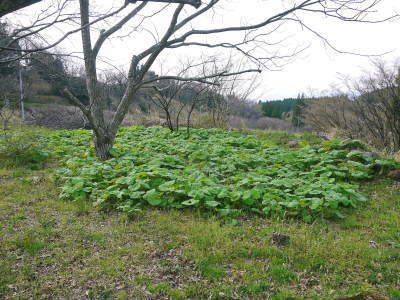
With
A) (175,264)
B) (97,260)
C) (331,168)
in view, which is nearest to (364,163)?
(331,168)

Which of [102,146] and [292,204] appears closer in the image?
[292,204]

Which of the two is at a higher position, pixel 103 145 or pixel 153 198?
pixel 103 145

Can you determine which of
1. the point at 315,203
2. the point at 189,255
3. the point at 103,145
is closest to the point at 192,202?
the point at 189,255

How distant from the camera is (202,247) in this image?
3.27 meters

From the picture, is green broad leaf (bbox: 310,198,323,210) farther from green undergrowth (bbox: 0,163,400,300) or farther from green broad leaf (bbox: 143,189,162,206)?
green broad leaf (bbox: 143,189,162,206)

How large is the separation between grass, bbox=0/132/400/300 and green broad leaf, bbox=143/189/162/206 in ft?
0.41

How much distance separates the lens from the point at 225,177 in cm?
559

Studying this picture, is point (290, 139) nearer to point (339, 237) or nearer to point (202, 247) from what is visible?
point (339, 237)

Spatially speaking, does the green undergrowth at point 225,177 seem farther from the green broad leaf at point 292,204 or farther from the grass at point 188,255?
the grass at point 188,255

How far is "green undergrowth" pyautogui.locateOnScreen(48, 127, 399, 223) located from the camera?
13.7ft

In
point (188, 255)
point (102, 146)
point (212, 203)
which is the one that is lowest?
point (188, 255)

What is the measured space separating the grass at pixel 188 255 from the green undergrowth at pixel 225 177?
0.74ft

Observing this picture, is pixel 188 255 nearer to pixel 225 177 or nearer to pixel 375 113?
pixel 225 177

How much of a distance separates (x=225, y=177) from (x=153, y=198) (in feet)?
5.79
